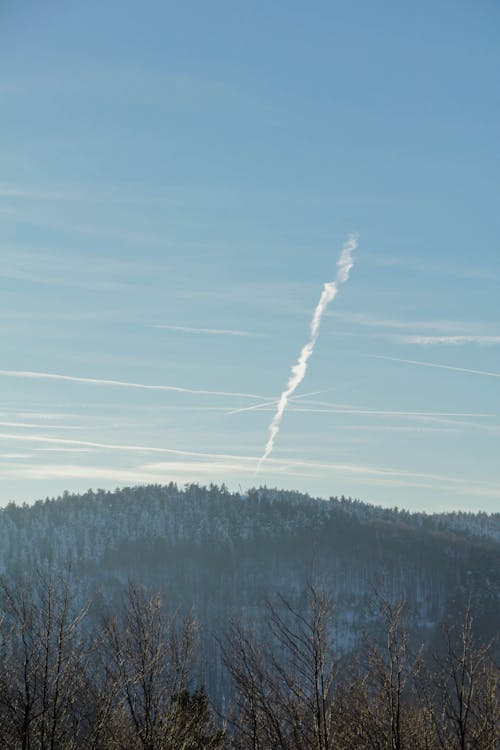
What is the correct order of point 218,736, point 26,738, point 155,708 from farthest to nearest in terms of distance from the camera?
point 218,736
point 155,708
point 26,738

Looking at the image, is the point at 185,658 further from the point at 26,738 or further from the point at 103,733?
the point at 26,738

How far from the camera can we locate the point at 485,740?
73.7 feet

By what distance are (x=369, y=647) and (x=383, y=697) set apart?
4.15ft

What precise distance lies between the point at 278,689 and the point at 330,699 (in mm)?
3058

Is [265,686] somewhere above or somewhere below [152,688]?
above

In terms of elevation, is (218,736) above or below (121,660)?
below

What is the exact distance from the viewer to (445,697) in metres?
21.1

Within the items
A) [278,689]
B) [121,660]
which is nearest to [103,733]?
[121,660]

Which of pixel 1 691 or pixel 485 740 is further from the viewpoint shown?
pixel 485 740

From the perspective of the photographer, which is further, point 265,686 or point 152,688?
point 152,688

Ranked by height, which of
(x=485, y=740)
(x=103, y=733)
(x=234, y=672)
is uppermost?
(x=234, y=672)

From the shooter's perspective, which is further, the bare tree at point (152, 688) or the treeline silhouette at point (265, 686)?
the bare tree at point (152, 688)

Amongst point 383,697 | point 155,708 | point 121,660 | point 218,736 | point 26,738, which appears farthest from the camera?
point 218,736

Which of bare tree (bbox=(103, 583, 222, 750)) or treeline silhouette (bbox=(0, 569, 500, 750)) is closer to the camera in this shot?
treeline silhouette (bbox=(0, 569, 500, 750))
